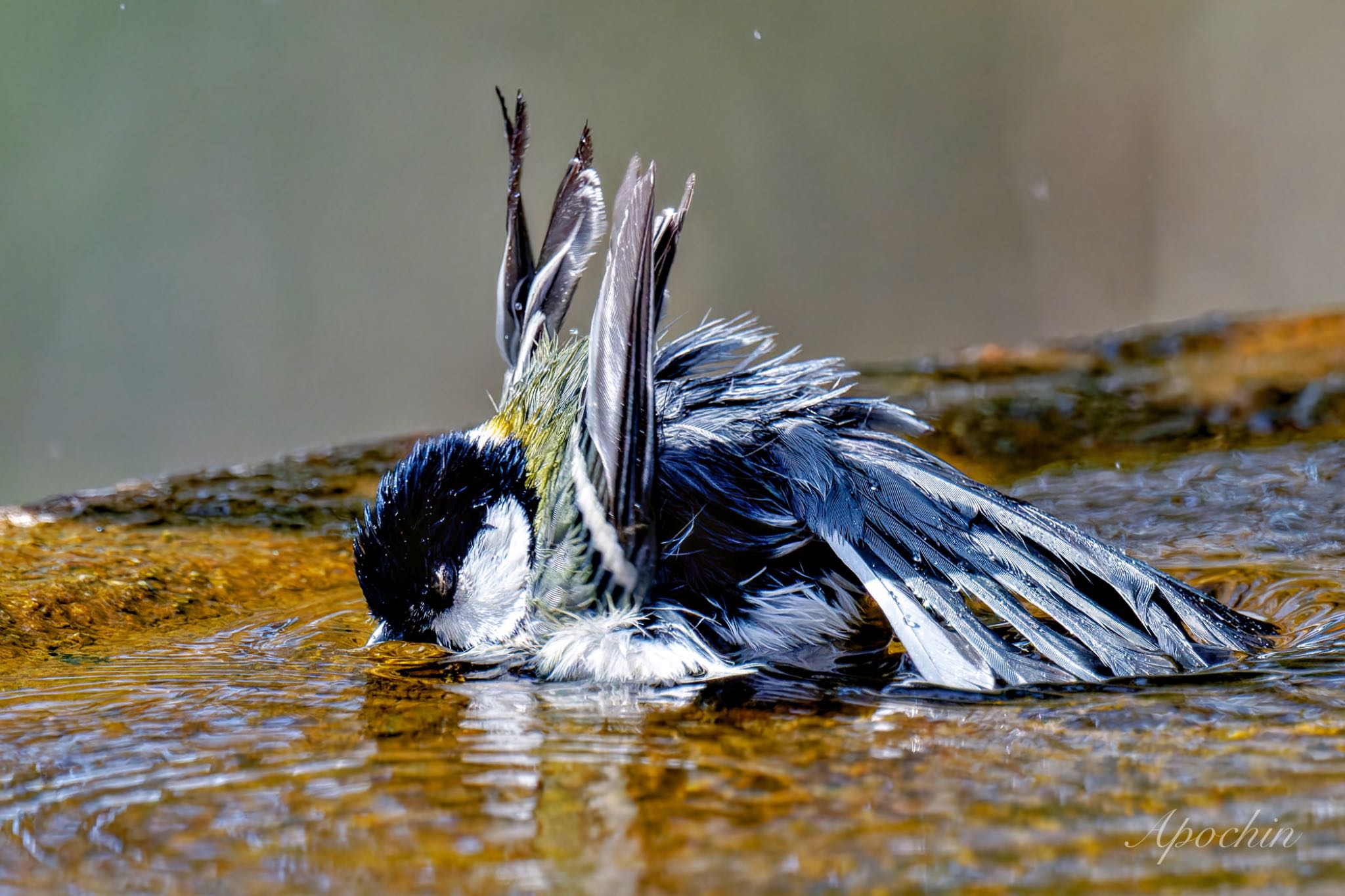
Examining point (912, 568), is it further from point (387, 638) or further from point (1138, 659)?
point (387, 638)

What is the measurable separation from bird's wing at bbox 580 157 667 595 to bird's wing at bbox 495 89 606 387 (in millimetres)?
316

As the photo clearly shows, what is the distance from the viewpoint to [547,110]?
770 centimetres

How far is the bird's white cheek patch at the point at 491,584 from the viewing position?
1.55m

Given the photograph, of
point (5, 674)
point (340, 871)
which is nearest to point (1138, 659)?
point (340, 871)

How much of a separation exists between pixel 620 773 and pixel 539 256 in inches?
37.6

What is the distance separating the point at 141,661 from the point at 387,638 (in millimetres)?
282

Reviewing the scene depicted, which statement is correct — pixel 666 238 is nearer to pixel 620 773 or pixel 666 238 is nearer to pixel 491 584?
pixel 491 584

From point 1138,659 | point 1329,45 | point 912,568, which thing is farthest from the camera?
point 1329,45
